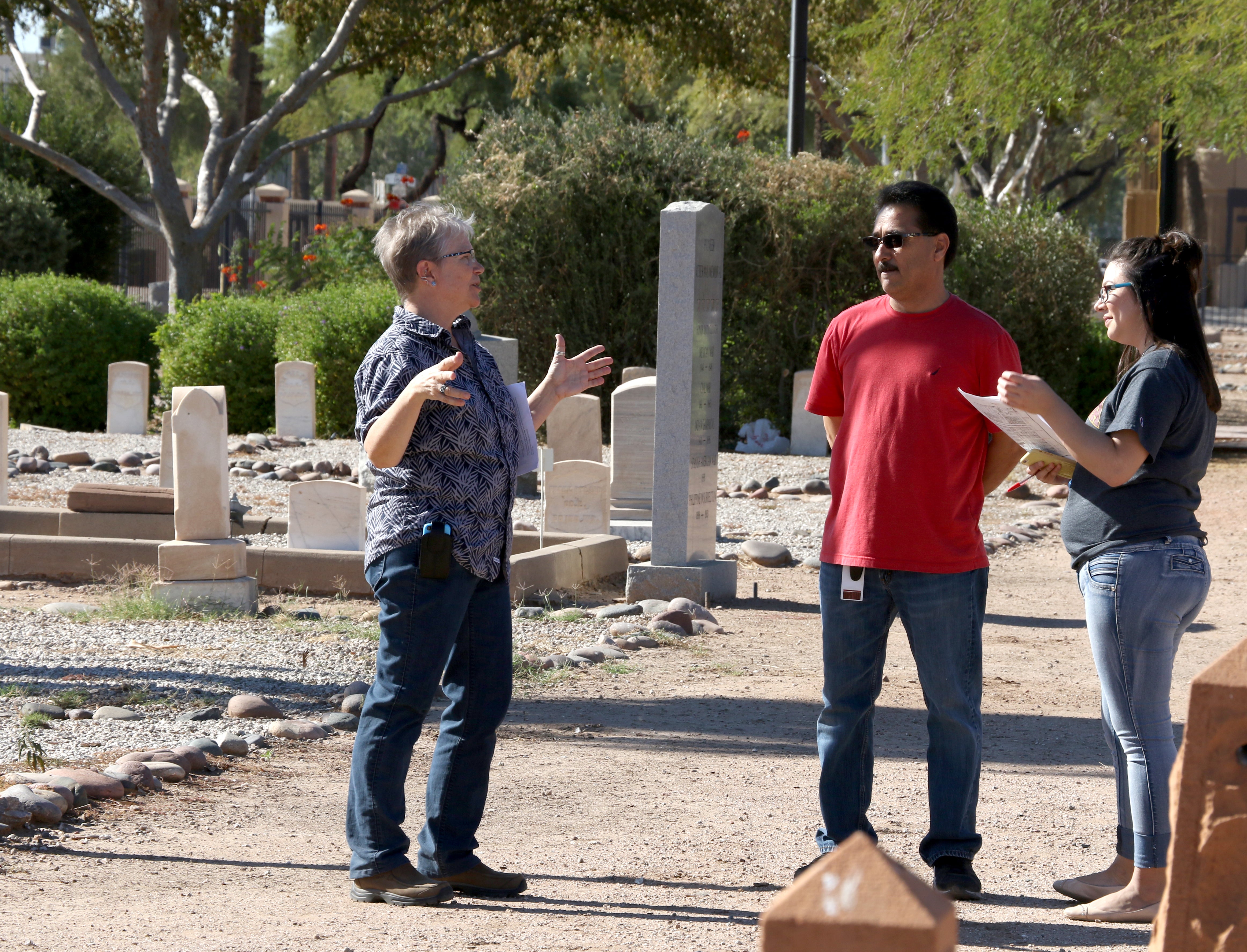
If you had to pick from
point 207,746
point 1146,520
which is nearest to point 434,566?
point 1146,520

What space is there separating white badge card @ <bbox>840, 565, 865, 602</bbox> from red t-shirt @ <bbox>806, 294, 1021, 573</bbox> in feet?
0.10

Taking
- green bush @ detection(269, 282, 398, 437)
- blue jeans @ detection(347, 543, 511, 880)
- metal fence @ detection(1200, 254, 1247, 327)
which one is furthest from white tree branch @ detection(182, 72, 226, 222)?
metal fence @ detection(1200, 254, 1247, 327)

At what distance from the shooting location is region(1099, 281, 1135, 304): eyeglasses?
361cm

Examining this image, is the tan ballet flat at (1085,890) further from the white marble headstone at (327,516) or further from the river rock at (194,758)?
the white marble headstone at (327,516)

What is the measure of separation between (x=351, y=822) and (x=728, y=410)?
1298 cm

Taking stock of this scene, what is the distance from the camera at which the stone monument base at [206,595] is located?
770 cm

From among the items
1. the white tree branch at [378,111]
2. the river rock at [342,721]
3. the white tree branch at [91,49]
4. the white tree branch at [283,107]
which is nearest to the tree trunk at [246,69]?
the white tree branch at [283,107]

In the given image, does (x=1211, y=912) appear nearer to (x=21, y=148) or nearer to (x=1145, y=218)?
(x=1145, y=218)

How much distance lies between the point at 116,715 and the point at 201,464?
227 centimetres

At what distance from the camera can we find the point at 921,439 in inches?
144

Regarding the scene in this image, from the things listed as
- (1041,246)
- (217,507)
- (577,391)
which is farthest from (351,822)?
(1041,246)

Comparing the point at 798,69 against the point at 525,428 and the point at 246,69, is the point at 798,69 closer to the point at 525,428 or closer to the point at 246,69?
the point at 246,69

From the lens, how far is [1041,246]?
634 inches

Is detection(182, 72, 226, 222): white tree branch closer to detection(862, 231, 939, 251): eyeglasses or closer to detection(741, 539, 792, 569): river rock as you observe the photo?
detection(741, 539, 792, 569): river rock
